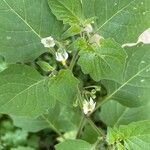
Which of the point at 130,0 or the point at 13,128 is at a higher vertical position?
the point at 13,128

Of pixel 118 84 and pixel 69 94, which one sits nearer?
pixel 69 94

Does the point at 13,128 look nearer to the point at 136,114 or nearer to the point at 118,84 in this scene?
the point at 136,114

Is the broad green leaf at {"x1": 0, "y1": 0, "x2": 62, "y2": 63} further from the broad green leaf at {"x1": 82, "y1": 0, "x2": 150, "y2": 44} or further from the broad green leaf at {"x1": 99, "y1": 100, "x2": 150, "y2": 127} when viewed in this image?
the broad green leaf at {"x1": 99, "y1": 100, "x2": 150, "y2": 127}

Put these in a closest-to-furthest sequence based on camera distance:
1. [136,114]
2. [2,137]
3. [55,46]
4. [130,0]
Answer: [130,0]
[55,46]
[136,114]
[2,137]

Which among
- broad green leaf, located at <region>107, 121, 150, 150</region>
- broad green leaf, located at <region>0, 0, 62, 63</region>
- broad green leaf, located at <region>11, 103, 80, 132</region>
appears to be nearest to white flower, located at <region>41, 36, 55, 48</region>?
broad green leaf, located at <region>0, 0, 62, 63</region>

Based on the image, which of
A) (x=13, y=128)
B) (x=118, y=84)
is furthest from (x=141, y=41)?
(x=13, y=128)

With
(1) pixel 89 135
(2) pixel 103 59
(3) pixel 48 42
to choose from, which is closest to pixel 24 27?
(3) pixel 48 42

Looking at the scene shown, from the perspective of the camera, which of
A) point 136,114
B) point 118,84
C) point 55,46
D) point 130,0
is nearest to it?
point 130,0
